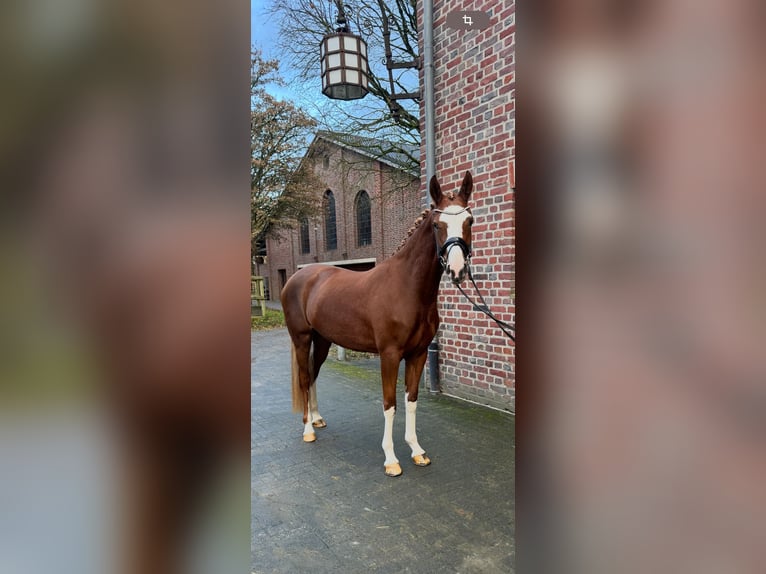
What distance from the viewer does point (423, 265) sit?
2871mm

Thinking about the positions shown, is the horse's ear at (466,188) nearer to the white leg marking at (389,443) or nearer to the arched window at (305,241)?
the white leg marking at (389,443)

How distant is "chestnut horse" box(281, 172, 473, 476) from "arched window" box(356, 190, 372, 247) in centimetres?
1562

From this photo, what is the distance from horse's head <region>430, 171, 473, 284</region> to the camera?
2465mm

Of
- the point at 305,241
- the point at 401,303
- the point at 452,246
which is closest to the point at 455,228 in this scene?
the point at 452,246

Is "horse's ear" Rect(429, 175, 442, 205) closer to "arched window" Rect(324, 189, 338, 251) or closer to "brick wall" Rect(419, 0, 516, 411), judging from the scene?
"brick wall" Rect(419, 0, 516, 411)

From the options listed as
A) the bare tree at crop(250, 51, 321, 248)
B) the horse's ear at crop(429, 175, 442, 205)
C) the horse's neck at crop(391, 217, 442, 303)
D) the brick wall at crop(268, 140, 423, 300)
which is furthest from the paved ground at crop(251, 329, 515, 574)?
the bare tree at crop(250, 51, 321, 248)

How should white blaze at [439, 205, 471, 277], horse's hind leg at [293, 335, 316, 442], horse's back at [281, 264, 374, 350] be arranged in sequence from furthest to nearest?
horse's hind leg at [293, 335, 316, 442] → horse's back at [281, 264, 374, 350] → white blaze at [439, 205, 471, 277]

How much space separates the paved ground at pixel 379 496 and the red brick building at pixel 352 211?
10100 millimetres

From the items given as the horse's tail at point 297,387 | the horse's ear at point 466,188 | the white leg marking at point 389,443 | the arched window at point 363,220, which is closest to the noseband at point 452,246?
the horse's ear at point 466,188

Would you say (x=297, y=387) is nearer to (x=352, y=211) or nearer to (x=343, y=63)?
(x=343, y=63)

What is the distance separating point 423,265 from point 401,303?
30cm

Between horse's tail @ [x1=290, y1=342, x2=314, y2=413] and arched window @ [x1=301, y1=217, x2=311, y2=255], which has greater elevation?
arched window @ [x1=301, y1=217, x2=311, y2=255]
